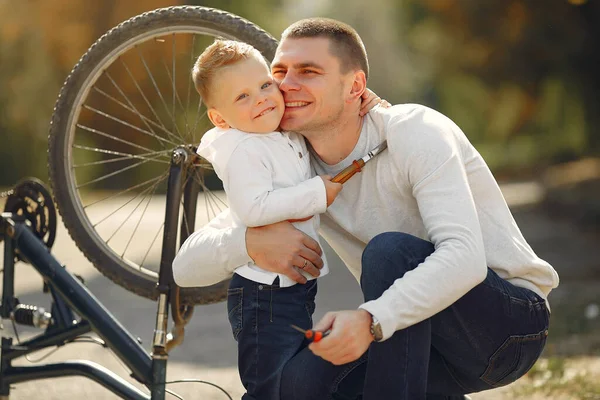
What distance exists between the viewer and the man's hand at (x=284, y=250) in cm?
206

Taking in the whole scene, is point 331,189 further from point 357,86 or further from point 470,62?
point 470,62

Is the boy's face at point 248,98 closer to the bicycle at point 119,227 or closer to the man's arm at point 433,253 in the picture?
the man's arm at point 433,253

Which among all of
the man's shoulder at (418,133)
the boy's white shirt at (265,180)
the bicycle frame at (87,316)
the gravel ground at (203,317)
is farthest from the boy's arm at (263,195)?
the gravel ground at (203,317)

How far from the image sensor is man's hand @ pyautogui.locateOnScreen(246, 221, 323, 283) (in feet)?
6.77

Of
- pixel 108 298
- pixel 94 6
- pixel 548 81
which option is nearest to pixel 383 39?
pixel 94 6

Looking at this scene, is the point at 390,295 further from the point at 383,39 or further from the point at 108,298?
the point at 383,39

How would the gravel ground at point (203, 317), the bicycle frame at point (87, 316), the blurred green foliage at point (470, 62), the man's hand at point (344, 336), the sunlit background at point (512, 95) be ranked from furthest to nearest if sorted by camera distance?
1. the blurred green foliage at point (470, 62)
2. the sunlit background at point (512, 95)
3. the gravel ground at point (203, 317)
4. the bicycle frame at point (87, 316)
5. the man's hand at point (344, 336)

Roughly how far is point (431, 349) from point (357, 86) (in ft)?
2.24

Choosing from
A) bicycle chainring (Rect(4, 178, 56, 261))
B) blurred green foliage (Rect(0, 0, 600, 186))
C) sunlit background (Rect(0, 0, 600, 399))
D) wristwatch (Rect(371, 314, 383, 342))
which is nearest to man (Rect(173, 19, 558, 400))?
wristwatch (Rect(371, 314, 383, 342))

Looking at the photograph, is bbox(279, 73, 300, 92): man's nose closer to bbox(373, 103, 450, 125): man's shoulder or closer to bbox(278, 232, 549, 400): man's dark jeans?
bbox(373, 103, 450, 125): man's shoulder

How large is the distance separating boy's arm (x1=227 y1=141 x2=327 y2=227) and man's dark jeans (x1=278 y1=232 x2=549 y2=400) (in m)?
0.17

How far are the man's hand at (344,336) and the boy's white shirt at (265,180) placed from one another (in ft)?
0.98

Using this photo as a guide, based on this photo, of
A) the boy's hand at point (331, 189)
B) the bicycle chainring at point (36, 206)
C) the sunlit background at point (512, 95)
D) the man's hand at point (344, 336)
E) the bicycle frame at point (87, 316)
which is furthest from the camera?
the sunlit background at point (512, 95)

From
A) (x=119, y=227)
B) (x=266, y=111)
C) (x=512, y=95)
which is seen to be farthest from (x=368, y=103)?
(x=512, y=95)
